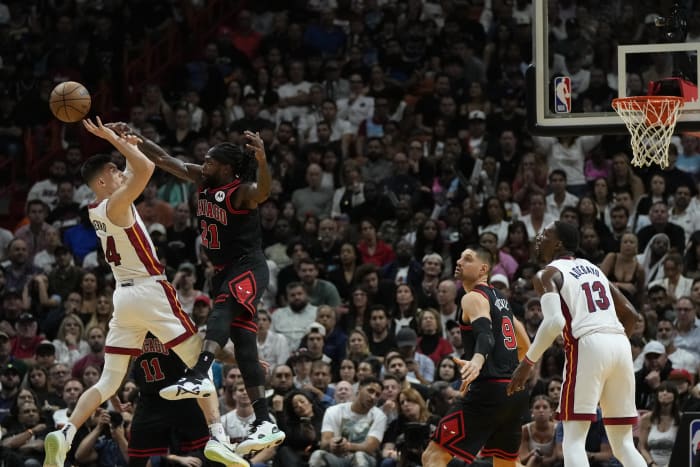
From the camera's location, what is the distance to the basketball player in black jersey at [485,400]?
10.8 metres

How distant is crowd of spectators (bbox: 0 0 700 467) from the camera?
46.6 ft

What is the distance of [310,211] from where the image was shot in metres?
18.0

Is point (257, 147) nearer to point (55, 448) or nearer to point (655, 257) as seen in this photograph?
point (55, 448)

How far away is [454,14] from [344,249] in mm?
5383

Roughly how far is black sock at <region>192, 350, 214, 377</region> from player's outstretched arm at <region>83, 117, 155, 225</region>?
47.4 inches

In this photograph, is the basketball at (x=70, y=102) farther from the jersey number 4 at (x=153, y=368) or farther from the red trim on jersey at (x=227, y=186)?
the jersey number 4 at (x=153, y=368)

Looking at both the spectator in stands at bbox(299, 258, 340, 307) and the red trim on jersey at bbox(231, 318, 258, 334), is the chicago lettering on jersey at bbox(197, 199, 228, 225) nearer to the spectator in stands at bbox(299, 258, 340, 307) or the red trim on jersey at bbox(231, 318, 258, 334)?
the red trim on jersey at bbox(231, 318, 258, 334)

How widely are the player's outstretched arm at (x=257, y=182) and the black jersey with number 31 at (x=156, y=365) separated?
1.51 m

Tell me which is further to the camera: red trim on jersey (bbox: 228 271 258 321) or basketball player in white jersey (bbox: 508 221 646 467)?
red trim on jersey (bbox: 228 271 258 321)


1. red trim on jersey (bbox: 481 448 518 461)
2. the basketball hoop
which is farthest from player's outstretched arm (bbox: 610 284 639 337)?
the basketball hoop

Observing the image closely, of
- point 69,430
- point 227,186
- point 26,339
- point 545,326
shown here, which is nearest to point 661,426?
point 545,326

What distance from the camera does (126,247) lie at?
10477 millimetres

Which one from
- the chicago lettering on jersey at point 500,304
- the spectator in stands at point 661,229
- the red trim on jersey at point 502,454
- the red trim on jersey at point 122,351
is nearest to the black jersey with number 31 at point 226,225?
the red trim on jersey at point 122,351

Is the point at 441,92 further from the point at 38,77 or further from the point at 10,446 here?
the point at 10,446
